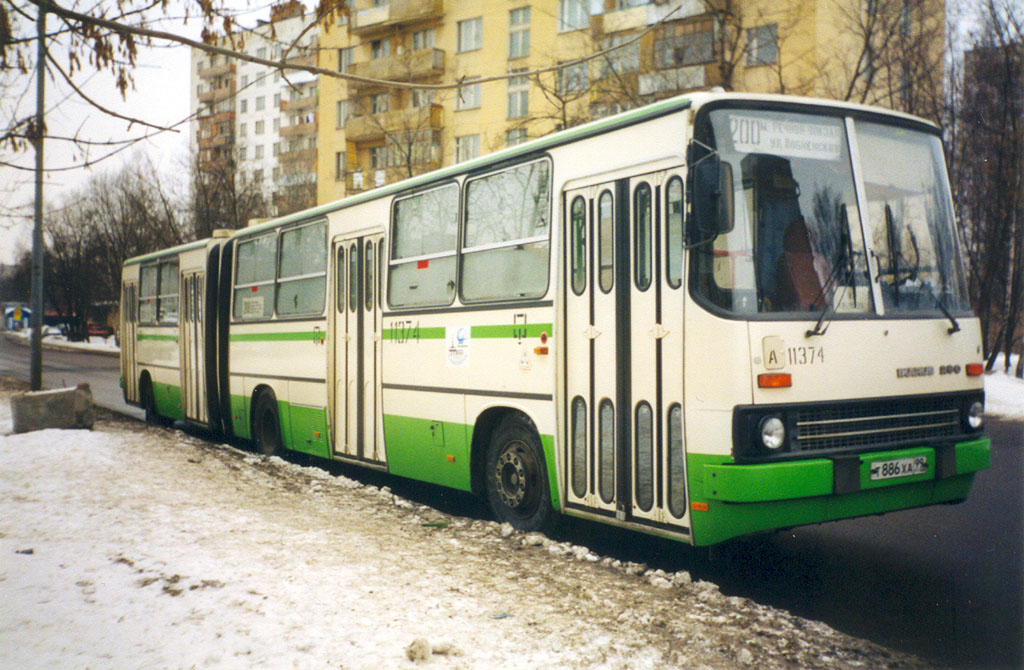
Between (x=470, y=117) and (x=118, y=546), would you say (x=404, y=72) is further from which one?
(x=118, y=546)

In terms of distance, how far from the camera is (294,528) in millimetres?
7320

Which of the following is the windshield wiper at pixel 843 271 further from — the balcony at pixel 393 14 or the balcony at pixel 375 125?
the balcony at pixel 393 14

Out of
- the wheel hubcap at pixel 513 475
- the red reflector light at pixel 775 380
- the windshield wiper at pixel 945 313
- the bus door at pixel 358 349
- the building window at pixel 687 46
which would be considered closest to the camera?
the red reflector light at pixel 775 380

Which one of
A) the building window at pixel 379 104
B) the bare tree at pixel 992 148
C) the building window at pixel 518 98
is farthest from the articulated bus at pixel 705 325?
the building window at pixel 379 104

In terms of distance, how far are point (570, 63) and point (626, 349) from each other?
2.06 metres

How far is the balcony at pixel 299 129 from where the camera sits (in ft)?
289

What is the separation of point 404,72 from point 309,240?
3476cm

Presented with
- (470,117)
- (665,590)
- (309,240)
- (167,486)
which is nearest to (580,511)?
(665,590)

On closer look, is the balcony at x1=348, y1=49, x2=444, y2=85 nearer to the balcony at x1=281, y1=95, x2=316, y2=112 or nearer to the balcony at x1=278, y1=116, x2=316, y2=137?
the balcony at x1=281, y1=95, x2=316, y2=112

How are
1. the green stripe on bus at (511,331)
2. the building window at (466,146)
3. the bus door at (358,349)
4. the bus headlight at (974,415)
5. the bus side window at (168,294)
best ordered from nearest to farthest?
the bus headlight at (974,415) → the green stripe on bus at (511,331) → the bus door at (358,349) → the bus side window at (168,294) → the building window at (466,146)

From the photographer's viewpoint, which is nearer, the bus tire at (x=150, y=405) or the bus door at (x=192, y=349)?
the bus door at (x=192, y=349)

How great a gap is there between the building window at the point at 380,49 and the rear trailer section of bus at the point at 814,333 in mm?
43949

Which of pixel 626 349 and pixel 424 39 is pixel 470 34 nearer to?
pixel 424 39

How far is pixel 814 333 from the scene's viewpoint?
19.1 feet
